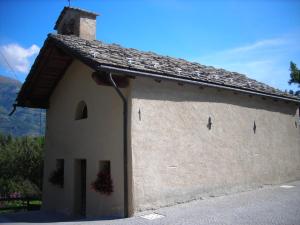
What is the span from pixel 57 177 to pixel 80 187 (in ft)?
4.31

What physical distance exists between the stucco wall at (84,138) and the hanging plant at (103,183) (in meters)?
0.15

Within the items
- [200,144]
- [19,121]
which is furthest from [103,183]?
[19,121]

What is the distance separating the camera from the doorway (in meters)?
10.5

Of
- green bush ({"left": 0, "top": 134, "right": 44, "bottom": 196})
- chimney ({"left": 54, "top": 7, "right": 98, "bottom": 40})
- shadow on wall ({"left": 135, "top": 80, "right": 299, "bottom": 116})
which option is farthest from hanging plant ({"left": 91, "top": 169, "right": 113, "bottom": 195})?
green bush ({"left": 0, "top": 134, "right": 44, "bottom": 196})

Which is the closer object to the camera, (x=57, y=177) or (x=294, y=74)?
(x=57, y=177)

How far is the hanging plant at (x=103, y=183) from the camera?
850 cm

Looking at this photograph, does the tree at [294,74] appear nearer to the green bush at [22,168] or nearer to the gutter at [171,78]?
the gutter at [171,78]

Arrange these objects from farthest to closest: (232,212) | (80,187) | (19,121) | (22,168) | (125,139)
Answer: (19,121)
(22,168)
(80,187)
(125,139)
(232,212)

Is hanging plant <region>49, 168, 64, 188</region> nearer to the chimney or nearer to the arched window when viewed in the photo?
the arched window

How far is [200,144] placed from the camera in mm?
9852

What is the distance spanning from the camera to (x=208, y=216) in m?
7.57

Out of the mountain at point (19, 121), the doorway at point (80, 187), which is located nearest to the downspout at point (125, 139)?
the doorway at point (80, 187)

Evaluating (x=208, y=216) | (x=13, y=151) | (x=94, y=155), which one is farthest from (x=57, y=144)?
(x=13, y=151)

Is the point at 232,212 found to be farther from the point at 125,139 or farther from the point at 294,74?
the point at 294,74
